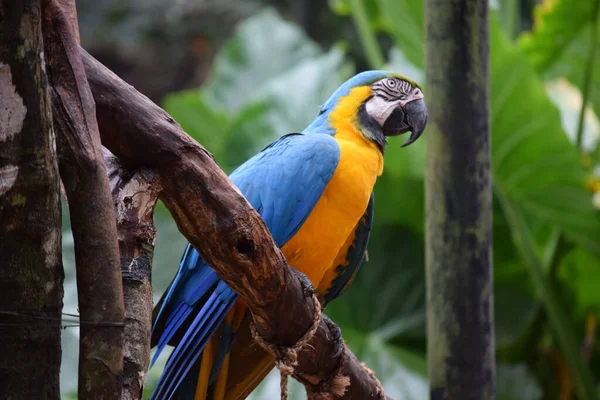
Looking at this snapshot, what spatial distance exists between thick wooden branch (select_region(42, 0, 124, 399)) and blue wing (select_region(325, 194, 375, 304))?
0.63m

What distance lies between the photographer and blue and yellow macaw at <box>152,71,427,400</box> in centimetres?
98

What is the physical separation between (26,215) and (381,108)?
2.37 ft

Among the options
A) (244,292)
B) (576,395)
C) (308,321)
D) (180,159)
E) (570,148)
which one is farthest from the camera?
(576,395)

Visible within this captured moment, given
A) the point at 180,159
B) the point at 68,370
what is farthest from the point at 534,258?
the point at 180,159

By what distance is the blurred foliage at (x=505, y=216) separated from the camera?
1899 millimetres

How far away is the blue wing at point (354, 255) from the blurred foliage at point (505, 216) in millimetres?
745

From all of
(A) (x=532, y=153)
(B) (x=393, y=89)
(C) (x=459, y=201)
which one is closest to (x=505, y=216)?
(A) (x=532, y=153)

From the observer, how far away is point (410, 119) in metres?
1.18

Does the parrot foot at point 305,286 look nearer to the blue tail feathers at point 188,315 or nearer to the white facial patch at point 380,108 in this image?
the blue tail feathers at point 188,315

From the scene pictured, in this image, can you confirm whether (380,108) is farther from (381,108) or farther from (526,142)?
(526,142)

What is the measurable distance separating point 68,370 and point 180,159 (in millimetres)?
1121

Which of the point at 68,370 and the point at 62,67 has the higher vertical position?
the point at 62,67

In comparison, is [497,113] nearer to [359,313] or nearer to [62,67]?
[359,313]

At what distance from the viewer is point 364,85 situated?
119cm
